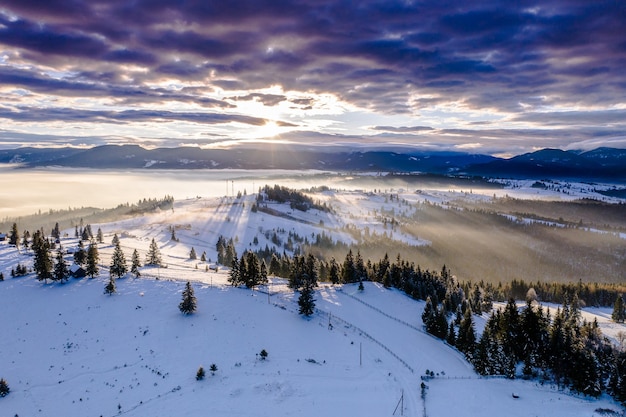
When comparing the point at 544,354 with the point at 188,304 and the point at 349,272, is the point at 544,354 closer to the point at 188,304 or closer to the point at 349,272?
the point at 349,272

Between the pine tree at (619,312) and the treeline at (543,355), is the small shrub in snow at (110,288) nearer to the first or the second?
the treeline at (543,355)

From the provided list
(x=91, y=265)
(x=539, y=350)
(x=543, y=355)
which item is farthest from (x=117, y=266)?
→ (x=543, y=355)

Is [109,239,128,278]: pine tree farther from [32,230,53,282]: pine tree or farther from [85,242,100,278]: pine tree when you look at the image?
[32,230,53,282]: pine tree

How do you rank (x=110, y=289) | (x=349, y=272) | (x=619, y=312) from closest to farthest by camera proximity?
(x=110, y=289) < (x=349, y=272) < (x=619, y=312)

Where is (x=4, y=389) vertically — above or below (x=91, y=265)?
below

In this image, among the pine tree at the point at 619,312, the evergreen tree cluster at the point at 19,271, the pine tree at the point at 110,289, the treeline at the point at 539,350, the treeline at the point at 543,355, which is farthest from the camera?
the pine tree at the point at 619,312

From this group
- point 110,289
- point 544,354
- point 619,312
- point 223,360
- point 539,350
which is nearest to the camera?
point 223,360

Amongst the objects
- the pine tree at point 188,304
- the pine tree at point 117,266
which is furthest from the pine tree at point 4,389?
the pine tree at point 117,266

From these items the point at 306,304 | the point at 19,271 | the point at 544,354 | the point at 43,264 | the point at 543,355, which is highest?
the point at 43,264
